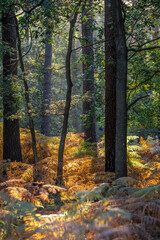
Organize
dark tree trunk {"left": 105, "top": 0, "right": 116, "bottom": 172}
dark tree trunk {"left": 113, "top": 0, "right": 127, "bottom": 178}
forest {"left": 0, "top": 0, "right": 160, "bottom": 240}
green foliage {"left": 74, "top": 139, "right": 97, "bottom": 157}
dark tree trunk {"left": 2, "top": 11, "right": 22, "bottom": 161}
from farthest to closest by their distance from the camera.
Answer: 1. green foliage {"left": 74, "top": 139, "right": 97, "bottom": 157}
2. dark tree trunk {"left": 2, "top": 11, "right": 22, "bottom": 161}
3. dark tree trunk {"left": 105, "top": 0, "right": 116, "bottom": 172}
4. dark tree trunk {"left": 113, "top": 0, "right": 127, "bottom": 178}
5. forest {"left": 0, "top": 0, "right": 160, "bottom": 240}

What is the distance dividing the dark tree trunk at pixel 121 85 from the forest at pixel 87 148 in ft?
0.06

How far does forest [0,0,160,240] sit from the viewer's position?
1.96 meters

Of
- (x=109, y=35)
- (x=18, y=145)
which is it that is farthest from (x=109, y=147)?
(x=18, y=145)

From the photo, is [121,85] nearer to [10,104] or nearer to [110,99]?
[110,99]

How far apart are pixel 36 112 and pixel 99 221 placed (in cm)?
552

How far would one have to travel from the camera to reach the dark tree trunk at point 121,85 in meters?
4.60

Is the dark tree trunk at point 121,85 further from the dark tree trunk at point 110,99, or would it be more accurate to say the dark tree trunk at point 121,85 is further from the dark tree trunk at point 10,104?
the dark tree trunk at point 10,104

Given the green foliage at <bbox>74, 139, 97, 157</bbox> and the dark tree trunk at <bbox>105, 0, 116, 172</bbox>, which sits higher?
the dark tree trunk at <bbox>105, 0, 116, 172</bbox>

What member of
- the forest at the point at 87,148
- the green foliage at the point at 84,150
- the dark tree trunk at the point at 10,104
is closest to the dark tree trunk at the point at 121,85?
the forest at the point at 87,148

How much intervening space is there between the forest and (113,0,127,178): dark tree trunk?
20 mm

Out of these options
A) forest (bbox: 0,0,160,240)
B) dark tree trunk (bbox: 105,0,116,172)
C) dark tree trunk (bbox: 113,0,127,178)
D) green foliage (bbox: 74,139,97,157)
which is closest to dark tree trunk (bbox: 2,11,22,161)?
forest (bbox: 0,0,160,240)

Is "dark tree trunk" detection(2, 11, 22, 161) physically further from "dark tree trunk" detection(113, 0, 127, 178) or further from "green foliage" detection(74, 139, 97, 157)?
"dark tree trunk" detection(113, 0, 127, 178)

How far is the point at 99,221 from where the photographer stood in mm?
1651

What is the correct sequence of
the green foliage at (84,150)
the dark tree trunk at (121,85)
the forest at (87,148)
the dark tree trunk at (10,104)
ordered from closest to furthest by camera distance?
the forest at (87,148) < the dark tree trunk at (121,85) < the dark tree trunk at (10,104) < the green foliage at (84,150)
